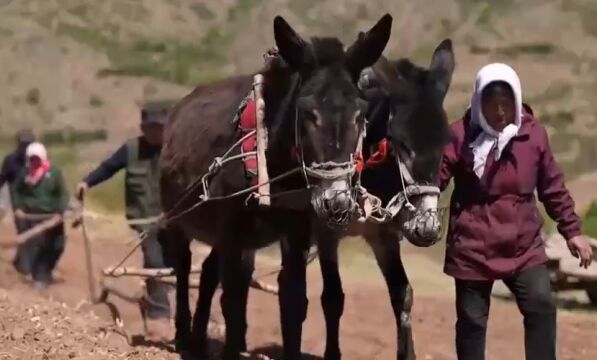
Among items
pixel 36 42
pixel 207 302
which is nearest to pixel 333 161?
pixel 207 302

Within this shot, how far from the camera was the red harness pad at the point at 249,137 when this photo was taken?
6805mm

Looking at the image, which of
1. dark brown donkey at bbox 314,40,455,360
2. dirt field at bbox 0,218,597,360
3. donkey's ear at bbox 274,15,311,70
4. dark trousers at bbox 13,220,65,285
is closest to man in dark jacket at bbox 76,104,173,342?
dirt field at bbox 0,218,597,360

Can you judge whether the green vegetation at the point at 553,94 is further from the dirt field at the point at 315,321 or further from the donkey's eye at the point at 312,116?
the donkey's eye at the point at 312,116

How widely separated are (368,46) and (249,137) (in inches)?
34.4

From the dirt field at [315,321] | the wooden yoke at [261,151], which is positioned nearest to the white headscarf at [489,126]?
the wooden yoke at [261,151]

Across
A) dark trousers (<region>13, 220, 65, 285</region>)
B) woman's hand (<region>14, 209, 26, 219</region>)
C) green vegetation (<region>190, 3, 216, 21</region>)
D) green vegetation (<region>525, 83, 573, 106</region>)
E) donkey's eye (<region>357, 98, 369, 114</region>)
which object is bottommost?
dark trousers (<region>13, 220, 65, 285</region>)

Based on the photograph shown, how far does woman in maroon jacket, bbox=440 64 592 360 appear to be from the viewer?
591 centimetres

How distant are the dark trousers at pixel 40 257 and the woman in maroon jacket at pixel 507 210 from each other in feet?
23.1

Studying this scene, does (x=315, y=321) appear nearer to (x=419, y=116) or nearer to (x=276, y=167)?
(x=276, y=167)

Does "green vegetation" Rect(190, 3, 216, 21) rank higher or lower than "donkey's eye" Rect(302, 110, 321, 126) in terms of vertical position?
higher

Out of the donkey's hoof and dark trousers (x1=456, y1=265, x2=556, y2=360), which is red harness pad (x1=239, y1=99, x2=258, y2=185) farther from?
the donkey's hoof

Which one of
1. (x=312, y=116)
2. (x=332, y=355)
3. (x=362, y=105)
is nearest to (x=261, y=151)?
(x=312, y=116)

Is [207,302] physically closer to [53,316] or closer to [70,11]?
[53,316]

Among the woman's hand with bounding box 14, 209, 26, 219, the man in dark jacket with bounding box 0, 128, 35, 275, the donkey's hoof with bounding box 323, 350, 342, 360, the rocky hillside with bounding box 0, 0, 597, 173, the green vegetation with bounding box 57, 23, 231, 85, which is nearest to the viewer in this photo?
the donkey's hoof with bounding box 323, 350, 342, 360
